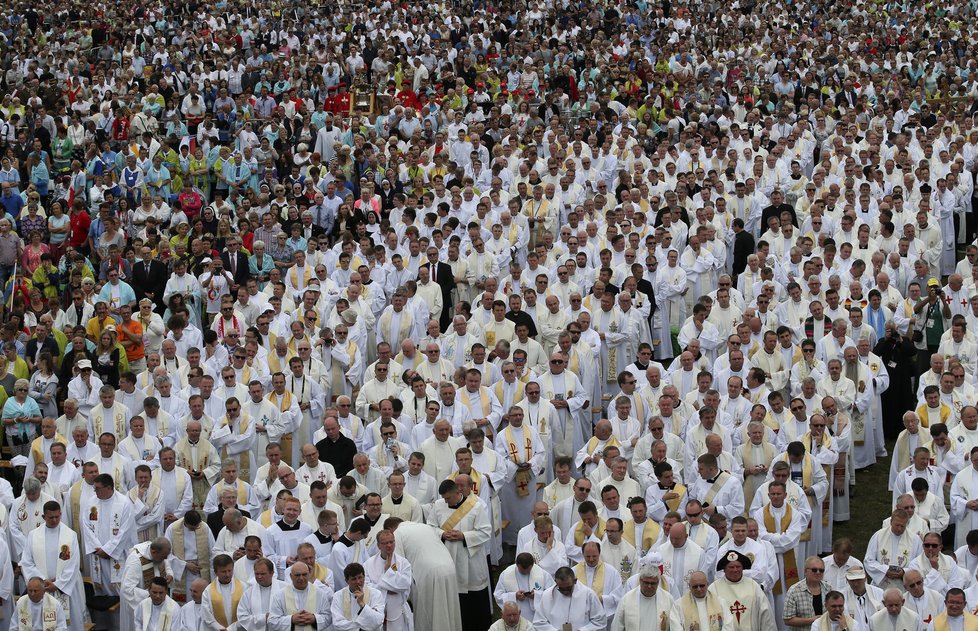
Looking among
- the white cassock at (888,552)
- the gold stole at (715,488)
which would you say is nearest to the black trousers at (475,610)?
the gold stole at (715,488)

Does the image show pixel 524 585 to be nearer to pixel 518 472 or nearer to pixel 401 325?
pixel 518 472

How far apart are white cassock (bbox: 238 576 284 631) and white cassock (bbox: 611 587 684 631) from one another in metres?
3.10

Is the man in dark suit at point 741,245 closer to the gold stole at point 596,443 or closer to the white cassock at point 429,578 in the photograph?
the gold stole at point 596,443

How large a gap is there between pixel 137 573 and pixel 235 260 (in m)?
7.30

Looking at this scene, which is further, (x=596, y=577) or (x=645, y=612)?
(x=596, y=577)

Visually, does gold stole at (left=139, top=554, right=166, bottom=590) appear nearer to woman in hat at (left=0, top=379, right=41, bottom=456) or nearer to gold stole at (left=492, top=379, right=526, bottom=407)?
woman in hat at (left=0, top=379, right=41, bottom=456)

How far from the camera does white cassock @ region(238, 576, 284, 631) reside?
13594mm

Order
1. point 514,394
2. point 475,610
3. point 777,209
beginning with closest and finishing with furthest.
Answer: point 475,610 → point 514,394 → point 777,209

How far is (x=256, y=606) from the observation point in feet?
44.8

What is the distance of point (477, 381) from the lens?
17.3 metres

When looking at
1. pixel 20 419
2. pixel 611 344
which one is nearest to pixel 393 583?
pixel 20 419

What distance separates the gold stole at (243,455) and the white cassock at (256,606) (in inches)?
136

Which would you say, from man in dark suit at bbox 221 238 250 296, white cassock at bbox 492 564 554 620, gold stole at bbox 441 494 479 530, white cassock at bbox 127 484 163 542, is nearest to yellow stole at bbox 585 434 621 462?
gold stole at bbox 441 494 479 530

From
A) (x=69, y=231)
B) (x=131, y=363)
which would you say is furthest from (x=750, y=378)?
(x=69, y=231)
